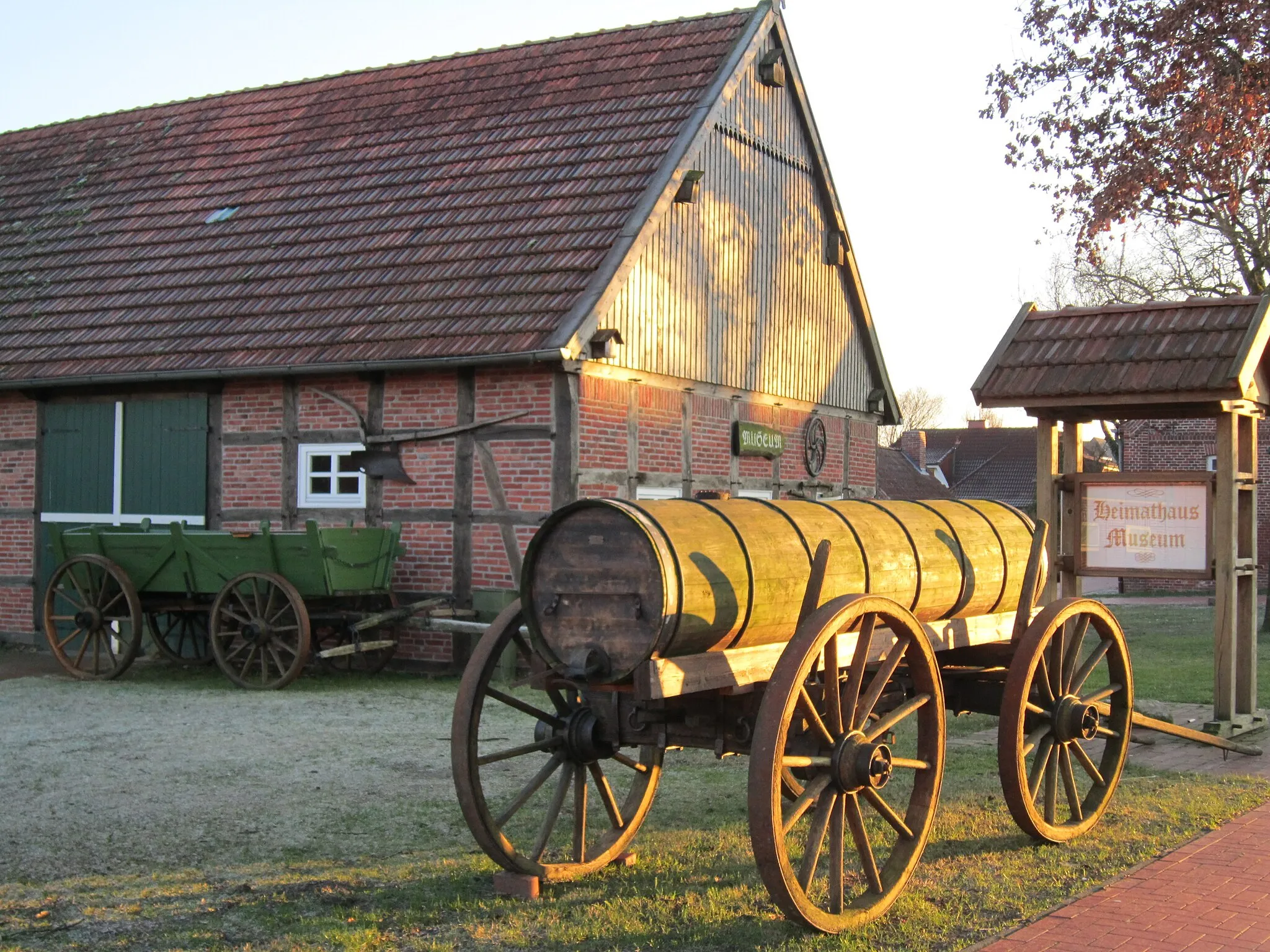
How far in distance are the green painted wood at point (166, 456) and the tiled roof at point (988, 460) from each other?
1571 inches

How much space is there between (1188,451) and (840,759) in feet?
89.0

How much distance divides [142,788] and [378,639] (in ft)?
16.9

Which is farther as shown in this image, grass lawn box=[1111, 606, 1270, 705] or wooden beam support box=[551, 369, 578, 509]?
wooden beam support box=[551, 369, 578, 509]

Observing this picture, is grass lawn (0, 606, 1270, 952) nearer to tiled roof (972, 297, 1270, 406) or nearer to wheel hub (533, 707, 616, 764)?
wheel hub (533, 707, 616, 764)

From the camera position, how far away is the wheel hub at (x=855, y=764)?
17.0 feet

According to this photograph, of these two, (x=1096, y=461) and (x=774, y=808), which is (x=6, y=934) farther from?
(x=1096, y=461)

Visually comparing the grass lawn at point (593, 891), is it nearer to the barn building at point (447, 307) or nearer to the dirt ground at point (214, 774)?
the dirt ground at point (214, 774)

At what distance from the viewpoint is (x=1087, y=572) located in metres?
9.45

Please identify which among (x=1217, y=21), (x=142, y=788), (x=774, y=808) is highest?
(x=1217, y=21)

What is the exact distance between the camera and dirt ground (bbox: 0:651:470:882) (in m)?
6.52

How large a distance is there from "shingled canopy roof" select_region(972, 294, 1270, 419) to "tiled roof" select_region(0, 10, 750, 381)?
14.4 feet

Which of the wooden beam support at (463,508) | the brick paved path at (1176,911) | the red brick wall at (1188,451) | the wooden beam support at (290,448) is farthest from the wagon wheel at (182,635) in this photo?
the red brick wall at (1188,451)

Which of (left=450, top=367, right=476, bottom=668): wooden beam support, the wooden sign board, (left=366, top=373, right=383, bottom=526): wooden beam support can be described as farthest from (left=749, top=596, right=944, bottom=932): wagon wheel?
the wooden sign board

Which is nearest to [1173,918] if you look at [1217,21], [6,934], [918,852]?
[918,852]
